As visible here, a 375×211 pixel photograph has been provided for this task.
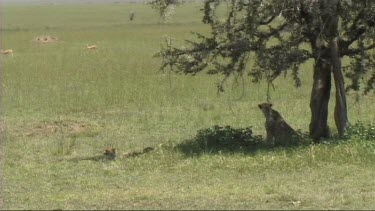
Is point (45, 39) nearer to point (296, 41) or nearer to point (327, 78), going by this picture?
point (327, 78)

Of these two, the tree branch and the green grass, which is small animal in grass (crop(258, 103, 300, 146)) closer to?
the green grass

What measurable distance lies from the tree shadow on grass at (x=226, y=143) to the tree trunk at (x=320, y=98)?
0.84 ft

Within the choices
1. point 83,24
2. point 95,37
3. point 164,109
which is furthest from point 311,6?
point 83,24

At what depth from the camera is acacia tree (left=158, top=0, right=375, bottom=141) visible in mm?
11867

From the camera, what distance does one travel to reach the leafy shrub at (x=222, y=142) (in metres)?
12.3

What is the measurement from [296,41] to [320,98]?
1.04m

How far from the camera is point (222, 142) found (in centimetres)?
1243

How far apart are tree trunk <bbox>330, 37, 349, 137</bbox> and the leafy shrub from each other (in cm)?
123

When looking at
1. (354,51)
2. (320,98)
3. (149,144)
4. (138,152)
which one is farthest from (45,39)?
(354,51)

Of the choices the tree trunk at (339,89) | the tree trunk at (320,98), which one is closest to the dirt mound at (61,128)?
the tree trunk at (320,98)

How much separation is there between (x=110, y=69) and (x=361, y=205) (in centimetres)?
1792

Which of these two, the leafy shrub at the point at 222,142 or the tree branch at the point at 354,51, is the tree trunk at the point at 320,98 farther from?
the leafy shrub at the point at 222,142

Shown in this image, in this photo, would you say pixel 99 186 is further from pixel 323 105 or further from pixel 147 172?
pixel 323 105

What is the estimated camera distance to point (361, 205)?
7984 mm
